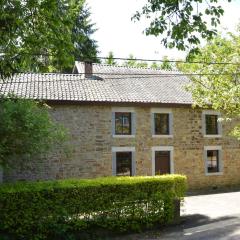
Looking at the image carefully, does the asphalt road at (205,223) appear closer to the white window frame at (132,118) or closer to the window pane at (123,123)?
the white window frame at (132,118)

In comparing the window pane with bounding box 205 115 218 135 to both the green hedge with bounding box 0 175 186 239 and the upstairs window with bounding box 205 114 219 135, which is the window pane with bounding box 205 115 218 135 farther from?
the green hedge with bounding box 0 175 186 239

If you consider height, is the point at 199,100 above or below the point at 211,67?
below

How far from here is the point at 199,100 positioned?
21.5 m


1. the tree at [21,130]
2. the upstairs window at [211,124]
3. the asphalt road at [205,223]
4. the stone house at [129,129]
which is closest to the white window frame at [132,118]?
the stone house at [129,129]

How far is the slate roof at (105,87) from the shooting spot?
20.9 m

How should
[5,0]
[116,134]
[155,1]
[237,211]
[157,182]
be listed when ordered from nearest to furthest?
[155,1] → [5,0] → [157,182] → [237,211] → [116,134]

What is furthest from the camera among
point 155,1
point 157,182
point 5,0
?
point 157,182

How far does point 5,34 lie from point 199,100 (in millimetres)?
14307

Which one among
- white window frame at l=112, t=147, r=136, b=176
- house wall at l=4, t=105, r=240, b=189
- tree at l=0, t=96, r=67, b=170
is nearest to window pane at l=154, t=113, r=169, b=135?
house wall at l=4, t=105, r=240, b=189

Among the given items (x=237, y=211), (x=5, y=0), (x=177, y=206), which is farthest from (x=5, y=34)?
(x=237, y=211)

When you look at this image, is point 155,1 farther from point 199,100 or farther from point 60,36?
point 199,100

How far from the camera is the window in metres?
24.3

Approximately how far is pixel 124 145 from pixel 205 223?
869 cm

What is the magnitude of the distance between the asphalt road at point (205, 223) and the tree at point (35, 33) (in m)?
6.26
